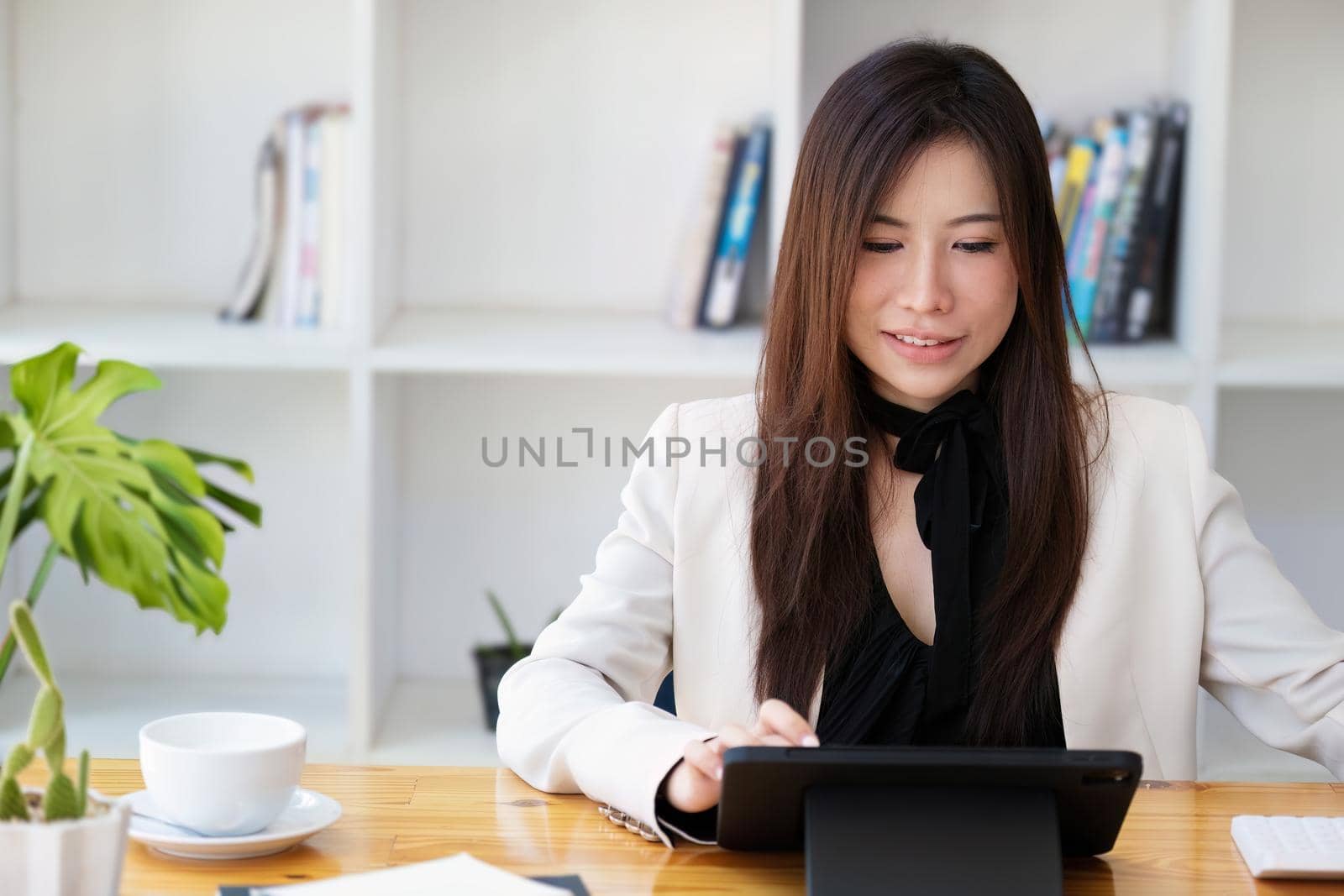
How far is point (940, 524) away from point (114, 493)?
85 centimetres

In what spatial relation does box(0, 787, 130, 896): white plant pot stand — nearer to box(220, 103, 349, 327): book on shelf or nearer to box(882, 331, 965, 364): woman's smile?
box(882, 331, 965, 364): woman's smile

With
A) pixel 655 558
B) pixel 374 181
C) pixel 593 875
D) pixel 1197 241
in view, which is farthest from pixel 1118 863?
pixel 374 181

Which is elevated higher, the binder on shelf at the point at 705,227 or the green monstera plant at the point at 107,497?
the binder on shelf at the point at 705,227

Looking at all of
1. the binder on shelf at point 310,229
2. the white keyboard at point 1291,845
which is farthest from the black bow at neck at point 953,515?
the binder on shelf at point 310,229

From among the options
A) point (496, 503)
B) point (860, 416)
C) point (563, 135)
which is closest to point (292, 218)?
point (563, 135)

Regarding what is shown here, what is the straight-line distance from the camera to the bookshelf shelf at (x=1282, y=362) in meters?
2.13

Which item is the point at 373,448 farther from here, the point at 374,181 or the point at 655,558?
the point at 655,558

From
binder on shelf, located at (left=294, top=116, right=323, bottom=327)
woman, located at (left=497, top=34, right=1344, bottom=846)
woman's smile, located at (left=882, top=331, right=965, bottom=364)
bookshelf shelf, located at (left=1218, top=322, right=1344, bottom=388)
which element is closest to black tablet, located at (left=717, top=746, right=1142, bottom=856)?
woman, located at (left=497, top=34, right=1344, bottom=846)

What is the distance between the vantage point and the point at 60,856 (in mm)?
815

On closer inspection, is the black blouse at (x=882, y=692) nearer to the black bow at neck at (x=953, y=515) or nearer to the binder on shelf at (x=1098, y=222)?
the black bow at neck at (x=953, y=515)

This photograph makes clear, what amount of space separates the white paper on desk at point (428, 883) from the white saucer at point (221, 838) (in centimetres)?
6

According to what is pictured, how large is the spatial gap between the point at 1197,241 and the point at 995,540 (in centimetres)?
88

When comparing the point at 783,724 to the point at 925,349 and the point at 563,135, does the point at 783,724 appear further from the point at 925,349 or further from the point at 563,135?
the point at 563,135

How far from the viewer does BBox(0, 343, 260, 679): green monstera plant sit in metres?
0.83
